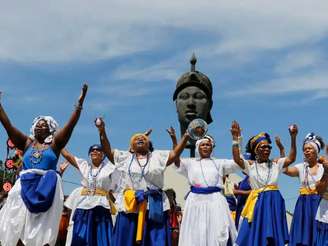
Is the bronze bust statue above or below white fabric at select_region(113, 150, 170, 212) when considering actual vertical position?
above

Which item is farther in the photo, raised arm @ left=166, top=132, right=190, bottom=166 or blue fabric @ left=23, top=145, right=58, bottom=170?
raised arm @ left=166, top=132, right=190, bottom=166

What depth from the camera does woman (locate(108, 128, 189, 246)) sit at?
7.38 m

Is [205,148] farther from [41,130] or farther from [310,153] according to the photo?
[41,130]

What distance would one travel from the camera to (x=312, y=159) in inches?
305

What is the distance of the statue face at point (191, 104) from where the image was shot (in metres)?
16.9

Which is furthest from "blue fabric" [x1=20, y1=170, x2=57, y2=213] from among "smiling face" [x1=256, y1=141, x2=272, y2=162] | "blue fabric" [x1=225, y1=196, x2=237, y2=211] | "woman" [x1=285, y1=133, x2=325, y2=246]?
"blue fabric" [x1=225, y1=196, x2=237, y2=211]

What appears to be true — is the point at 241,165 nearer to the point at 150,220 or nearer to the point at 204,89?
the point at 150,220

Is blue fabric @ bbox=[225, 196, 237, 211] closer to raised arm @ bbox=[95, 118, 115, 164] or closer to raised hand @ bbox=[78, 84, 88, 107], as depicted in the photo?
raised arm @ bbox=[95, 118, 115, 164]

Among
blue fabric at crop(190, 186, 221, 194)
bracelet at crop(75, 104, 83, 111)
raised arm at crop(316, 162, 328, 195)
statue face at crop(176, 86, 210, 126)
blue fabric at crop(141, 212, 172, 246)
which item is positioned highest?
statue face at crop(176, 86, 210, 126)

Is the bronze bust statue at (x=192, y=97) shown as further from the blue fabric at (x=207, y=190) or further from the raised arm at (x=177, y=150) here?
the raised arm at (x=177, y=150)

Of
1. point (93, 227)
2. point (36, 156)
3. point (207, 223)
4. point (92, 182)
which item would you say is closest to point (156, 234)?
point (207, 223)

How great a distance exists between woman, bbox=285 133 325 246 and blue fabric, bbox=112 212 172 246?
5.43ft

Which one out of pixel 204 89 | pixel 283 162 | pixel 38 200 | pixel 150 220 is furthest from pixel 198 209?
pixel 204 89

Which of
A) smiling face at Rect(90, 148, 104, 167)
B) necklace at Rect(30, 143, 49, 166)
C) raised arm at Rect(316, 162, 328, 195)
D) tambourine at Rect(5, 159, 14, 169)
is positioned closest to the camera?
necklace at Rect(30, 143, 49, 166)
